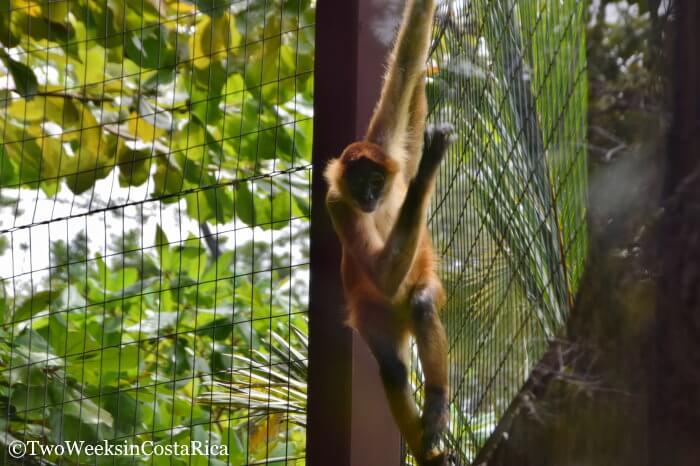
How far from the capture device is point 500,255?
1.98m

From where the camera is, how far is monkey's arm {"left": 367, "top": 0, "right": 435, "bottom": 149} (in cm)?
271

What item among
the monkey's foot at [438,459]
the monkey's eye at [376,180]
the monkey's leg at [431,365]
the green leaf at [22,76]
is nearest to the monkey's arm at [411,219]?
the monkey's leg at [431,365]

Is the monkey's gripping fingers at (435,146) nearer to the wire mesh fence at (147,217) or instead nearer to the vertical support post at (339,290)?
the vertical support post at (339,290)

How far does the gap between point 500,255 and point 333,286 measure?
0.89 m

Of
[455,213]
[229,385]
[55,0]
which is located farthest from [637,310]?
[55,0]

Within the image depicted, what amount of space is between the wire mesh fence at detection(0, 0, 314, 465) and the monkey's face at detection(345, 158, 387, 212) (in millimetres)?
268

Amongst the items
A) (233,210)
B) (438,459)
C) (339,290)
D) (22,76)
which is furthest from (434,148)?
(22,76)

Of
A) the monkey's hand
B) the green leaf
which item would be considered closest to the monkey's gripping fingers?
the monkey's hand

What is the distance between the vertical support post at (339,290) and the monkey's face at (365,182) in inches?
4.4

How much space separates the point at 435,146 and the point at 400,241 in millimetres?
518

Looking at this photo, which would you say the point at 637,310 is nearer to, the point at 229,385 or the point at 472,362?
the point at 472,362

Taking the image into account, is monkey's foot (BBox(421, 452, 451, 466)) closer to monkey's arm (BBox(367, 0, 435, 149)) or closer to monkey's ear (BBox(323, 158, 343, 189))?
monkey's ear (BBox(323, 158, 343, 189))

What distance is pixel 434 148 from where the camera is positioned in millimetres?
2420

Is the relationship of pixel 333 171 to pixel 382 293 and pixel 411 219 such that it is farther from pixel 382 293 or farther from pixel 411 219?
pixel 382 293
